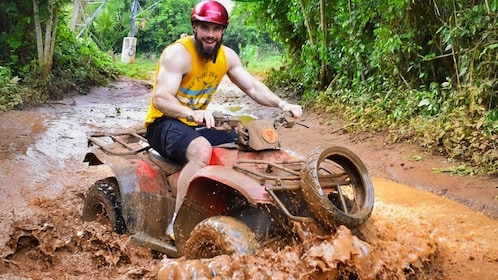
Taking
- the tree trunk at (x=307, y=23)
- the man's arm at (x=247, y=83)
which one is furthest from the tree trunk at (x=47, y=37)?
the man's arm at (x=247, y=83)

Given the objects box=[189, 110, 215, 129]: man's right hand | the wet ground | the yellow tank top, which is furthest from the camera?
the yellow tank top

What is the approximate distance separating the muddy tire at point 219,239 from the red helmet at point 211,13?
144 cm

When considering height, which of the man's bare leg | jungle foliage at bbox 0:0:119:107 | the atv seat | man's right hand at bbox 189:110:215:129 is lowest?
jungle foliage at bbox 0:0:119:107

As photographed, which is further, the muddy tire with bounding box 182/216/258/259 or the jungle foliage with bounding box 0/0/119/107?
the jungle foliage with bounding box 0/0/119/107

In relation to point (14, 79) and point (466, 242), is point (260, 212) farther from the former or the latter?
point (14, 79)

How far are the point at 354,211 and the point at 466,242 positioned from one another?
1.83 meters

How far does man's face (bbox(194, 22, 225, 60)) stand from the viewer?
4.08 m

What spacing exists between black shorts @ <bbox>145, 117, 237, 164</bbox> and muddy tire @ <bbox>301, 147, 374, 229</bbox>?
96 centimetres

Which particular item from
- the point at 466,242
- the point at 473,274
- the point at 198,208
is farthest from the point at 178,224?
the point at 466,242

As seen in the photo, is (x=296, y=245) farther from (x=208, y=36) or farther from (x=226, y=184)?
(x=208, y=36)

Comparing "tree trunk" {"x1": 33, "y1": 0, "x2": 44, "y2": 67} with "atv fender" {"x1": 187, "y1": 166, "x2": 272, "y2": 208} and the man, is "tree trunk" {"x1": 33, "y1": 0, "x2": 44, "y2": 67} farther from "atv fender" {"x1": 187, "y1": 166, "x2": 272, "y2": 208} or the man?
"atv fender" {"x1": 187, "y1": 166, "x2": 272, "y2": 208}

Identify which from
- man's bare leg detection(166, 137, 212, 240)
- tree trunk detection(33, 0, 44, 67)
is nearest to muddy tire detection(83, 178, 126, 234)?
man's bare leg detection(166, 137, 212, 240)

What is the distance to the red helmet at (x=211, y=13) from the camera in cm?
402

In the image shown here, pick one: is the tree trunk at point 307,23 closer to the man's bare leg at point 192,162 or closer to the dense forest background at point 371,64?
the dense forest background at point 371,64
